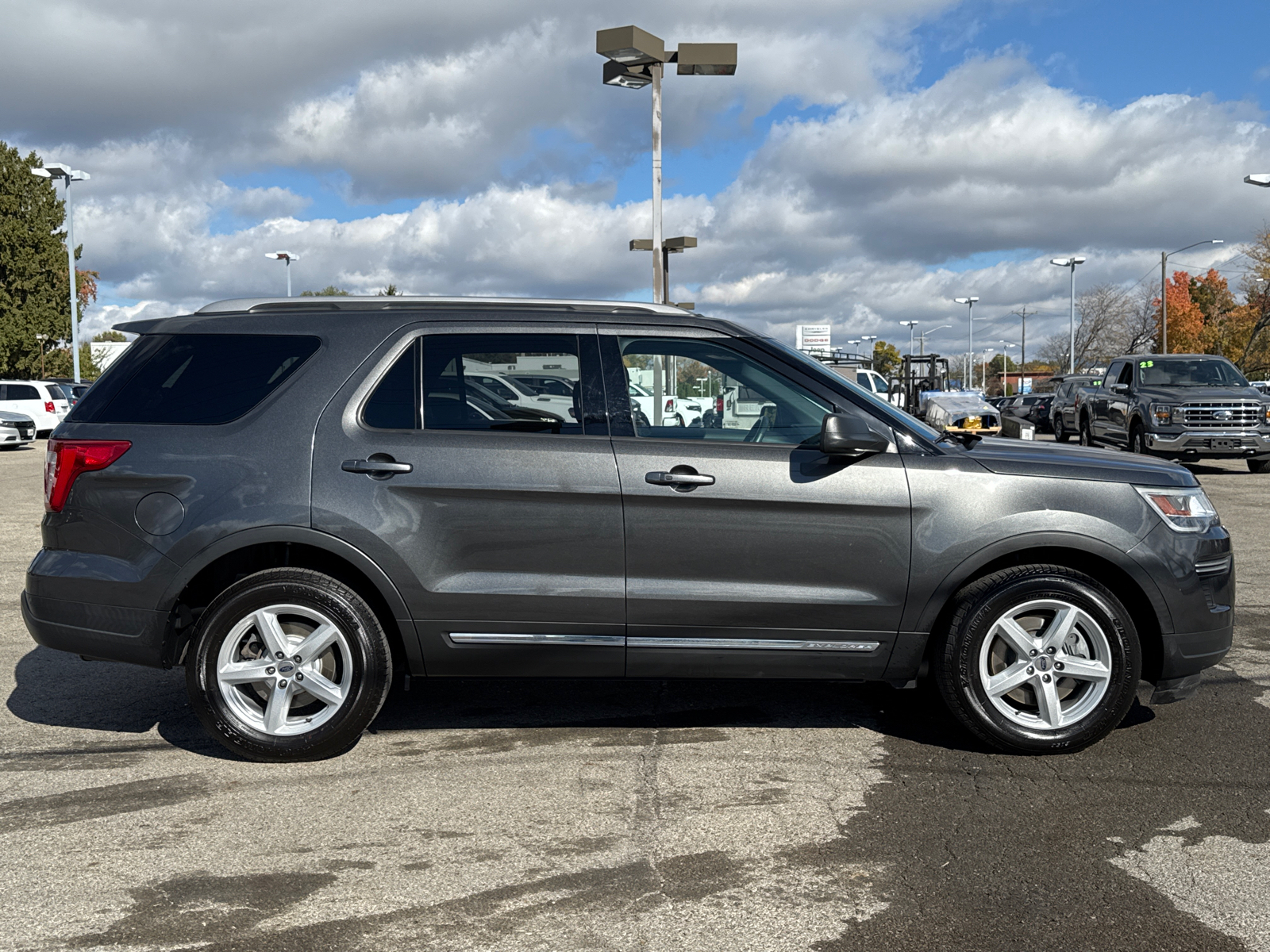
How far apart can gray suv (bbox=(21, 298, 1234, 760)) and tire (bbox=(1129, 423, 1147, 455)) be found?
1643cm

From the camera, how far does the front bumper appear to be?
1861 cm

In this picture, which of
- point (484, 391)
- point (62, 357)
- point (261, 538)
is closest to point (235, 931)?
point (261, 538)

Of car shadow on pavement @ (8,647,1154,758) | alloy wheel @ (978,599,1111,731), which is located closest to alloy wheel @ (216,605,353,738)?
car shadow on pavement @ (8,647,1154,758)

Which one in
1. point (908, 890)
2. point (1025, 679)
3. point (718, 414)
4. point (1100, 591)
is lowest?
point (908, 890)

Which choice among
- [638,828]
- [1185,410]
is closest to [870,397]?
[638,828]

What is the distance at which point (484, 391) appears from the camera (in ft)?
15.2

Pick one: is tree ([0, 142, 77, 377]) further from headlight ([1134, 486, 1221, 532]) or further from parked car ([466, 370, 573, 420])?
headlight ([1134, 486, 1221, 532])

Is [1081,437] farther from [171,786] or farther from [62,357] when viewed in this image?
[62,357]

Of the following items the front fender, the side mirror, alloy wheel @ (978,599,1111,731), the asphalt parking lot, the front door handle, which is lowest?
the asphalt parking lot

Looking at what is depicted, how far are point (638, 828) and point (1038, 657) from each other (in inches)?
71.0

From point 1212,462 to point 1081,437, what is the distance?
259cm

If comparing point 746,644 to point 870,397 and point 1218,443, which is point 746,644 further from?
point 1218,443

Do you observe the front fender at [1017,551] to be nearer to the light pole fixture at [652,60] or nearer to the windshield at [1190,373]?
the light pole fixture at [652,60]

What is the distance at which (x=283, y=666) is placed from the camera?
450 cm
